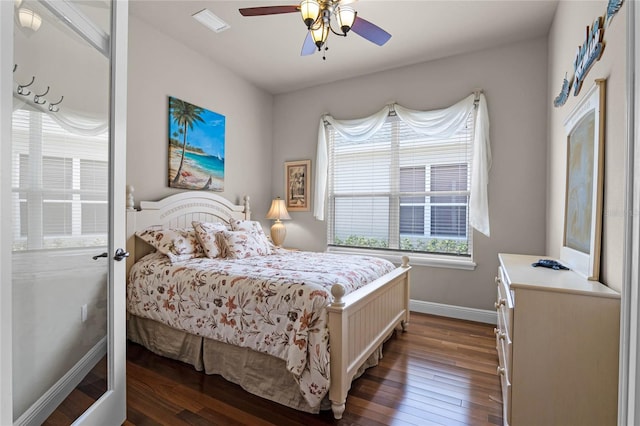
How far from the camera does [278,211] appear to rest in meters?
4.32

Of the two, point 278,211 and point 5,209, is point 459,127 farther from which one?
point 5,209

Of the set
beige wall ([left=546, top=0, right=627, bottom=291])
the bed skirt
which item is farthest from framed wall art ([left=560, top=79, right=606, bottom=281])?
the bed skirt

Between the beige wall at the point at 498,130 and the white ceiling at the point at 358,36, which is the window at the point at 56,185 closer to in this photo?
the white ceiling at the point at 358,36

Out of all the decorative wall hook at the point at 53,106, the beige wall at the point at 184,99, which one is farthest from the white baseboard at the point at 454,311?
the decorative wall hook at the point at 53,106

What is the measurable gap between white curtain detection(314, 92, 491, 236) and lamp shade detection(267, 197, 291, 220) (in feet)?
4.20

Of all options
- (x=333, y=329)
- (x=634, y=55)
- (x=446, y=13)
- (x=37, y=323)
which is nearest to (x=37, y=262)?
(x=37, y=323)

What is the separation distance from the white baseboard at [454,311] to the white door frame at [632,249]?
2.66 meters

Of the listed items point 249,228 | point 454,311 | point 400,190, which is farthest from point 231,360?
point 400,190

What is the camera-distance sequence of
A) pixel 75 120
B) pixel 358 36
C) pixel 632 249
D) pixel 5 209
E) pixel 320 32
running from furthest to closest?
pixel 358 36 → pixel 320 32 → pixel 75 120 → pixel 5 209 → pixel 632 249

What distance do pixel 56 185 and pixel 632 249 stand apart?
2108mm

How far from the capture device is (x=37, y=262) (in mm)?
1266

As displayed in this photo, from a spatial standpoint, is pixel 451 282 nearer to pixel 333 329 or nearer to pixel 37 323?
pixel 333 329

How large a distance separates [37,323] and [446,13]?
3.56 meters

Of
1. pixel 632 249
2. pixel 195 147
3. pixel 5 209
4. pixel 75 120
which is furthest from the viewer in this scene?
pixel 195 147
